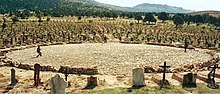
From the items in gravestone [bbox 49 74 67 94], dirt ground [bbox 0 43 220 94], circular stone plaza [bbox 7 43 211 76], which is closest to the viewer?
gravestone [bbox 49 74 67 94]

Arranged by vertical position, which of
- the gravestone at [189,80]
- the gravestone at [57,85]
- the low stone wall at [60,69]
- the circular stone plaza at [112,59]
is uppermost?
the gravestone at [57,85]

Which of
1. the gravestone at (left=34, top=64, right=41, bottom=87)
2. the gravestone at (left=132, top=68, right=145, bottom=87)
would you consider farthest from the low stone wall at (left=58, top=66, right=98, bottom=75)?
the gravestone at (left=132, top=68, right=145, bottom=87)

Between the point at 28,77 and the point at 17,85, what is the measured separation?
8.07ft

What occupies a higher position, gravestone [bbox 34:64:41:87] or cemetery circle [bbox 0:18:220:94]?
gravestone [bbox 34:64:41:87]

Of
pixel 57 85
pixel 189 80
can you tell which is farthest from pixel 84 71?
pixel 57 85

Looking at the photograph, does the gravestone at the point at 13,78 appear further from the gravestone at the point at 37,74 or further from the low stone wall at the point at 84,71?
the low stone wall at the point at 84,71

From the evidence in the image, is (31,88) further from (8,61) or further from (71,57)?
(71,57)

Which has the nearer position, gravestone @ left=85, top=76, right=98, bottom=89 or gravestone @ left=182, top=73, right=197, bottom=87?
gravestone @ left=182, top=73, right=197, bottom=87

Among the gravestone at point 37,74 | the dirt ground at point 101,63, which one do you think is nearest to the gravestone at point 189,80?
the dirt ground at point 101,63

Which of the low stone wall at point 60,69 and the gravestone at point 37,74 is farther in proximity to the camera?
the low stone wall at point 60,69

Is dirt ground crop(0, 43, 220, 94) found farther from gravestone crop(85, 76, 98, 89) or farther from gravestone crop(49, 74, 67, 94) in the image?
gravestone crop(49, 74, 67, 94)

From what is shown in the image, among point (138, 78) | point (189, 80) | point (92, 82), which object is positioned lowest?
point (92, 82)

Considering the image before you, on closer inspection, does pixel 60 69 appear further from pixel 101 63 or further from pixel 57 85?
pixel 57 85

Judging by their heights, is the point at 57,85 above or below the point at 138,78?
above
